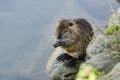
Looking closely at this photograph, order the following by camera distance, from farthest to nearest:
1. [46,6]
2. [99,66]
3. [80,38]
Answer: [46,6] < [80,38] < [99,66]

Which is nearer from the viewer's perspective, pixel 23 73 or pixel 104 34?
pixel 104 34

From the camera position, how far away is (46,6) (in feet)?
35.8

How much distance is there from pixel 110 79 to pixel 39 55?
201 inches

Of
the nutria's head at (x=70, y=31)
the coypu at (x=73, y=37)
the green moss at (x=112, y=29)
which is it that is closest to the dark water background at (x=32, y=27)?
the coypu at (x=73, y=37)

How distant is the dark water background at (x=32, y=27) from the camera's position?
27.2 feet

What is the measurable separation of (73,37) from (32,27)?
6.38 feet

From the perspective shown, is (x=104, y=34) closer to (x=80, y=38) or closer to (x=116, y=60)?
(x=116, y=60)

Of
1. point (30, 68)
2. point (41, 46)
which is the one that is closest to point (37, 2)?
point (41, 46)

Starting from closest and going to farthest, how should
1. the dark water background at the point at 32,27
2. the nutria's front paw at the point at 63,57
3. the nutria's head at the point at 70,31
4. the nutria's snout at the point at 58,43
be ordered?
the nutria's snout at the point at 58,43 → the nutria's head at the point at 70,31 → the nutria's front paw at the point at 63,57 → the dark water background at the point at 32,27

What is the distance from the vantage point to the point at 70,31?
8.07m

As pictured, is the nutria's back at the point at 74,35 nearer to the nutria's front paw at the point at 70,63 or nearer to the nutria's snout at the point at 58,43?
the nutria's snout at the point at 58,43

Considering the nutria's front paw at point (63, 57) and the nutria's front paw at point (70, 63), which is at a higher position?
the nutria's front paw at point (63, 57)

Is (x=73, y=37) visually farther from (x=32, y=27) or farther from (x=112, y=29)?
(x=112, y=29)

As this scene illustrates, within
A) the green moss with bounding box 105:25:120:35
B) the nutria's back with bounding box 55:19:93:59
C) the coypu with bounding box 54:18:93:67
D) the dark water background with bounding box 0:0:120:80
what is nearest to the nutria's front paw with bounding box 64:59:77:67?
the coypu with bounding box 54:18:93:67
